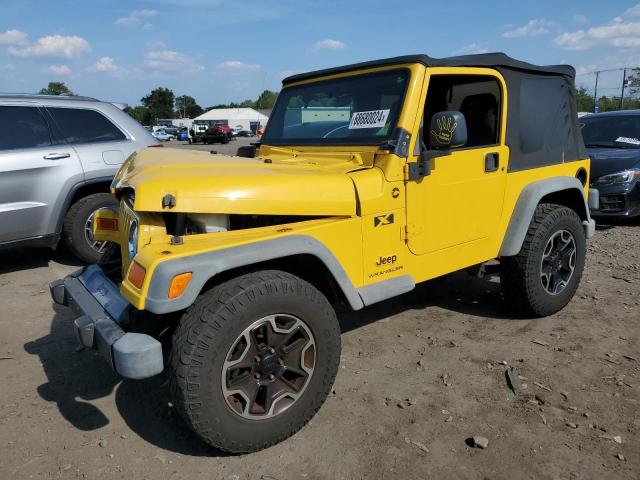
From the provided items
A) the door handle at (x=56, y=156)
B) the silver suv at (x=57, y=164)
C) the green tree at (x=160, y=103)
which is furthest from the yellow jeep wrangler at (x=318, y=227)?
the green tree at (x=160, y=103)

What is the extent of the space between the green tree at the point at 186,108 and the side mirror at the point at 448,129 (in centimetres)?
11628

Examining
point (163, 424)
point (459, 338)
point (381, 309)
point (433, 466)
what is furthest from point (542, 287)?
point (163, 424)

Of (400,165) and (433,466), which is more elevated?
(400,165)

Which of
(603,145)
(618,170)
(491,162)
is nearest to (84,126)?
(491,162)

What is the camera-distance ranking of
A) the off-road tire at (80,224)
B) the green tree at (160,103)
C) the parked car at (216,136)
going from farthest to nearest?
the green tree at (160,103) → the parked car at (216,136) → the off-road tire at (80,224)

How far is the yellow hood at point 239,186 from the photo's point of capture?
2.43 m

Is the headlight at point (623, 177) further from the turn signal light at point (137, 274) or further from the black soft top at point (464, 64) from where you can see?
the turn signal light at point (137, 274)

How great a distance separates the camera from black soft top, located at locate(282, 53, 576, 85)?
124 inches

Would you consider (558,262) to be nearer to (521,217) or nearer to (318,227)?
(521,217)

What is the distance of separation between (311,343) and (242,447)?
607 mm

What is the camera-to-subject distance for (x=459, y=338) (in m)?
3.84

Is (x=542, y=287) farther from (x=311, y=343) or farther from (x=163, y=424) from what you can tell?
(x=163, y=424)

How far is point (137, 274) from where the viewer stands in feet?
7.54

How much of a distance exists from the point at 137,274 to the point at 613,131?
8.06 metres
